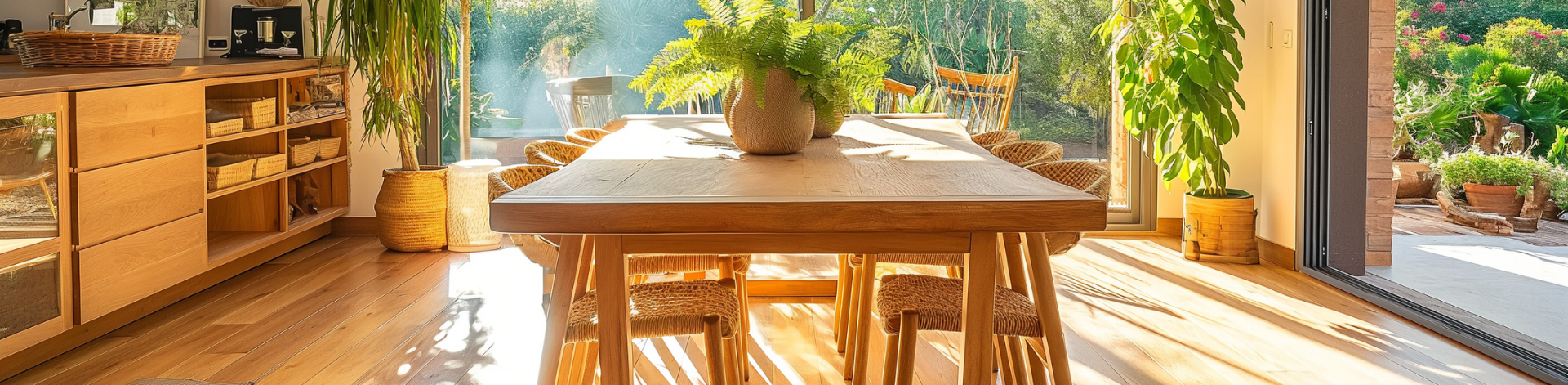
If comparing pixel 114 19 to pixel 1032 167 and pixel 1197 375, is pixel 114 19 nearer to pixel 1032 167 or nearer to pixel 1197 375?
pixel 1032 167

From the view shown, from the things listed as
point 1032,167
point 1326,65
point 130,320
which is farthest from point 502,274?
point 1326,65

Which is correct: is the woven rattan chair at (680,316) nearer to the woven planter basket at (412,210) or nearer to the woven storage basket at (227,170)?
the woven storage basket at (227,170)

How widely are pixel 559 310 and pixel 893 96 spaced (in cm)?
343

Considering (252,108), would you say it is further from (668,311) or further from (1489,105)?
(1489,105)

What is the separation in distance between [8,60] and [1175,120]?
4731mm

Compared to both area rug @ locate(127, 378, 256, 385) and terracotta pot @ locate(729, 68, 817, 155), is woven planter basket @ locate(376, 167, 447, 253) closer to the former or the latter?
area rug @ locate(127, 378, 256, 385)

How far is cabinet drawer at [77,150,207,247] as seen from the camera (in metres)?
3.31

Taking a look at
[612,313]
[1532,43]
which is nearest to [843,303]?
[612,313]

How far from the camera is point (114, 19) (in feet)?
15.5

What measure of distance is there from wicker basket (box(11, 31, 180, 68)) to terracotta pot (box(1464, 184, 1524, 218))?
202 inches

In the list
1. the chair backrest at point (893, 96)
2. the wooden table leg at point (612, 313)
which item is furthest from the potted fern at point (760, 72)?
the chair backrest at point (893, 96)

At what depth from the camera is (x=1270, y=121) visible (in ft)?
16.0

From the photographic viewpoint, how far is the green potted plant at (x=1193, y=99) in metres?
4.51

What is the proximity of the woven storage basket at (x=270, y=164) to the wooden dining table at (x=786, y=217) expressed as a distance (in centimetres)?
265
